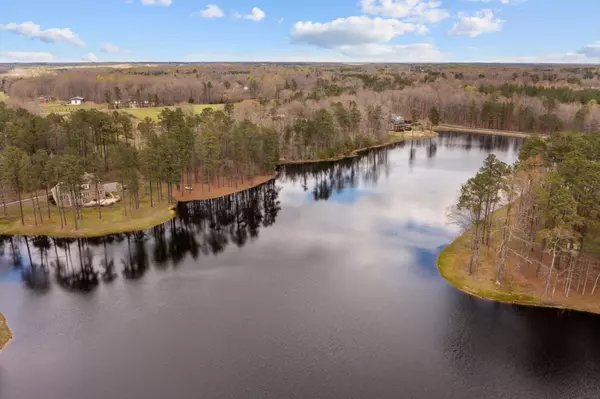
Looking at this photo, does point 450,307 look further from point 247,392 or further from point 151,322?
point 151,322

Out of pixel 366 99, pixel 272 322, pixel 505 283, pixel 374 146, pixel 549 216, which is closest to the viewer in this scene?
pixel 272 322

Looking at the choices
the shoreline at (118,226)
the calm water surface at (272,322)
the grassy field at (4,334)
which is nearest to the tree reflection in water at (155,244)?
the calm water surface at (272,322)

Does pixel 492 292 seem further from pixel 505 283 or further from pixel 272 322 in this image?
pixel 272 322

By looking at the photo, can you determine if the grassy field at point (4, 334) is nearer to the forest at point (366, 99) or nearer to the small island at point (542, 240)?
the small island at point (542, 240)

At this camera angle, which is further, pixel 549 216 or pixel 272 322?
pixel 549 216

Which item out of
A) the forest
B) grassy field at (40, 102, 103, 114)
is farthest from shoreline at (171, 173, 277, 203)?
grassy field at (40, 102, 103, 114)

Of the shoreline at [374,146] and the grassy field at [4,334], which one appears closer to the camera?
the grassy field at [4,334]

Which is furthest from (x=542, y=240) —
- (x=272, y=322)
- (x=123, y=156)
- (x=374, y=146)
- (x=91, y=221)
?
(x=374, y=146)
